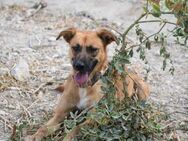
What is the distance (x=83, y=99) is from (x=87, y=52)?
0.42 m

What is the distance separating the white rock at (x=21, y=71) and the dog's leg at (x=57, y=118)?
39.6 inches

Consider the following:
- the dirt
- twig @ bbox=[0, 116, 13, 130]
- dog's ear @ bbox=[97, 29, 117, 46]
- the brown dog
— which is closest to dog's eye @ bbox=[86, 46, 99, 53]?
the brown dog

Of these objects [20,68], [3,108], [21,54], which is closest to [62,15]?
[21,54]

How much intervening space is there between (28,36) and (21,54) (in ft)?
2.67

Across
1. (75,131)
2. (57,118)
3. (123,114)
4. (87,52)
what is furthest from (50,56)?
(123,114)

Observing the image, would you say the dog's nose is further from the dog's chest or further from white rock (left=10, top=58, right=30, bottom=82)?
white rock (left=10, top=58, right=30, bottom=82)

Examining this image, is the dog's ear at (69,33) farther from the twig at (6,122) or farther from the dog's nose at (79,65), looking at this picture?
the twig at (6,122)

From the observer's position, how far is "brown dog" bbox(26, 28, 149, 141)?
5.00 meters

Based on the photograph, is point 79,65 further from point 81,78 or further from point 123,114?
point 123,114

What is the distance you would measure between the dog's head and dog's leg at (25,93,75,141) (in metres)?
0.20

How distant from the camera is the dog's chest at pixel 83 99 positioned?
5.03 meters

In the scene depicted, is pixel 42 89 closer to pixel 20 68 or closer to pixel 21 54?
pixel 20 68

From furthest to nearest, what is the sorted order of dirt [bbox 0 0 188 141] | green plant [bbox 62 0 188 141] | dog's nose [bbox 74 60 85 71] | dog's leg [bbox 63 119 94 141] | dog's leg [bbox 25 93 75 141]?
1. dirt [bbox 0 0 188 141]
2. dog's nose [bbox 74 60 85 71]
3. dog's leg [bbox 25 93 75 141]
4. dog's leg [bbox 63 119 94 141]
5. green plant [bbox 62 0 188 141]

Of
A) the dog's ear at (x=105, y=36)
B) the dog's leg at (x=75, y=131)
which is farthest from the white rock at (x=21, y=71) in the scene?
the dog's leg at (x=75, y=131)
